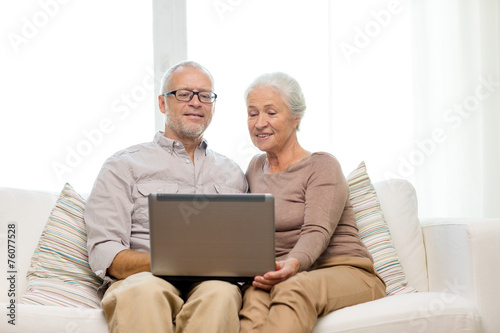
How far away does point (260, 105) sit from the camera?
2.04 metres

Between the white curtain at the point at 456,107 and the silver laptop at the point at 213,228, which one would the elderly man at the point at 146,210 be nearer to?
the silver laptop at the point at 213,228

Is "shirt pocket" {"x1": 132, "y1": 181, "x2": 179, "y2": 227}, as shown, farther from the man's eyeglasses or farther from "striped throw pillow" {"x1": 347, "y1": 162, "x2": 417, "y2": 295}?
"striped throw pillow" {"x1": 347, "y1": 162, "x2": 417, "y2": 295}

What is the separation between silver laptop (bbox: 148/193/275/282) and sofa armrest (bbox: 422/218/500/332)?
28.7 inches

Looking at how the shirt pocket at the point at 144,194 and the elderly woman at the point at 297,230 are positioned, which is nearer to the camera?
the elderly woman at the point at 297,230

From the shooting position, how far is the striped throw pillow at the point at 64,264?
1.80m

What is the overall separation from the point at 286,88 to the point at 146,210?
2.22ft

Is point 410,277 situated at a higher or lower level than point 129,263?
lower

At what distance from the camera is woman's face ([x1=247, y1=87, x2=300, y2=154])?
2.03 meters

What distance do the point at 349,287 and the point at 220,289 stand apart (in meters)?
0.44

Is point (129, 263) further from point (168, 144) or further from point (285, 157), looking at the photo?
point (285, 157)

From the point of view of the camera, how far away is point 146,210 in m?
1.97

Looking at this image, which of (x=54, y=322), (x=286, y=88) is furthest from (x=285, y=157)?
(x=54, y=322)

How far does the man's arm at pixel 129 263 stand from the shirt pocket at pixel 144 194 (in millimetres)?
179

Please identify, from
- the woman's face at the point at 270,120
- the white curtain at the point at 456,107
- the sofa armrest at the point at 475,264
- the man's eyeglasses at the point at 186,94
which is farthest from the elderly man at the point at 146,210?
the white curtain at the point at 456,107
